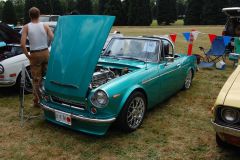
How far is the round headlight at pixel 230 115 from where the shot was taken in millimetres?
3246

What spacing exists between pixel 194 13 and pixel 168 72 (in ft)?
136

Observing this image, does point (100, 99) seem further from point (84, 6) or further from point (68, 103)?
point (84, 6)

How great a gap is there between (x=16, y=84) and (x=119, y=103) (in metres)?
3.21

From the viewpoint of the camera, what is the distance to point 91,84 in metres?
4.52

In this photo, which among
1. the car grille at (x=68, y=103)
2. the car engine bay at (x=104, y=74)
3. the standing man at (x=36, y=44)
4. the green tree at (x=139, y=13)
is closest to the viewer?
the car grille at (x=68, y=103)

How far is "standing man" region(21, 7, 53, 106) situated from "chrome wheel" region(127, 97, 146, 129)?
76.5 inches

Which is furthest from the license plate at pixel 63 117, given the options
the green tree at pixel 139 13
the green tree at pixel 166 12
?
the green tree at pixel 166 12

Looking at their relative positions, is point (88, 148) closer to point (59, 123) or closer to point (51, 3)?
point (59, 123)

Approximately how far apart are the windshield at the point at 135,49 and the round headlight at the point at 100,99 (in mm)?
1593

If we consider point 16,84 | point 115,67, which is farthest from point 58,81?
point 16,84

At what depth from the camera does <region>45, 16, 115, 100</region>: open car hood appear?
416 cm

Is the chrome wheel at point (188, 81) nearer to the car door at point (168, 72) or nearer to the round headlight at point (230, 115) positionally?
the car door at point (168, 72)

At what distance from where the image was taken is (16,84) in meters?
6.39

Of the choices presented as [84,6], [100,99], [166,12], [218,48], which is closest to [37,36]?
[100,99]
